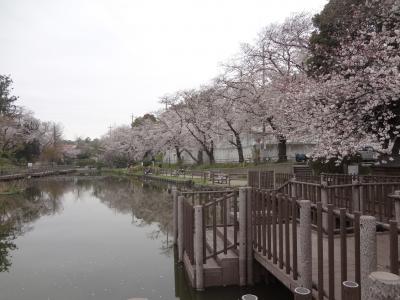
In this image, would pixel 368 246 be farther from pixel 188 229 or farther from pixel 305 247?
pixel 188 229

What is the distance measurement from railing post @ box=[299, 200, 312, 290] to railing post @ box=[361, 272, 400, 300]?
8.98 ft

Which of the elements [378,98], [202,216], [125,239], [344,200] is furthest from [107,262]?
[378,98]

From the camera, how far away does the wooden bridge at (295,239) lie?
4.03m

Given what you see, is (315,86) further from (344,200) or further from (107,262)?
(107,262)

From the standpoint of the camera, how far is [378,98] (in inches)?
448

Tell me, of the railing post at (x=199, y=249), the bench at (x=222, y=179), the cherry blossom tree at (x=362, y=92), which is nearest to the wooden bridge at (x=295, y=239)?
the railing post at (x=199, y=249)

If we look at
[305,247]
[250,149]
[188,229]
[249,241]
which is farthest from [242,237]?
[250,149]

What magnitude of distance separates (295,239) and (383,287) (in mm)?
3150

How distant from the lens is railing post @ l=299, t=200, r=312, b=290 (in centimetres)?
464

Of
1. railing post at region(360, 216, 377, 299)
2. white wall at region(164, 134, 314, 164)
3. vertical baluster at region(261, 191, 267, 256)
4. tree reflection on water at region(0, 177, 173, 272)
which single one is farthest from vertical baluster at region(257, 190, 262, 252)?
white wall at region(164, 134, 314, 164)

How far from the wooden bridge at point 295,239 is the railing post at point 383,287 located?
2.30ft

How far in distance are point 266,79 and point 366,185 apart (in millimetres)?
22752

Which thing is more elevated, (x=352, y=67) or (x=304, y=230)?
(x=352, y=67)

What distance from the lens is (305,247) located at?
4.74m
